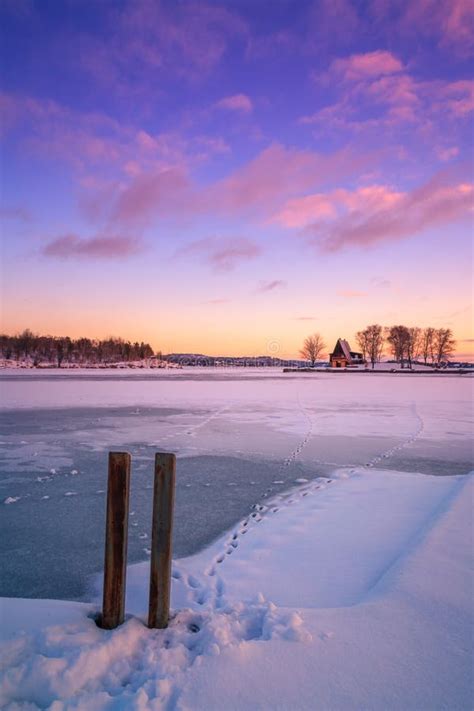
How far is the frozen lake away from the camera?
4.95m

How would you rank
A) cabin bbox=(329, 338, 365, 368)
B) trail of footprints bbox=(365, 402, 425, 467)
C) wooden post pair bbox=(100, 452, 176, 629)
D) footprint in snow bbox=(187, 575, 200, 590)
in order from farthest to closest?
cabin bbox=(329, 338, 365, 368), trail of footprints bbox=(365, 402, 425, 467), footprint in snow bbox=(187, 575, 200, 590), wooden post pair bbox=(100, 452, 176, 629)

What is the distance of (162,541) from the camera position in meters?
3.26

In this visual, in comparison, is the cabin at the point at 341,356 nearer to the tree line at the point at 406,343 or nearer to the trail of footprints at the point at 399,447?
the tree line at the point at 406,343

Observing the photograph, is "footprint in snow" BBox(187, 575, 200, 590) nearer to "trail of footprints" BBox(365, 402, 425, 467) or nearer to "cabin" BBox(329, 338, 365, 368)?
"trail of footprints" BBox(365, 402, 425, 467)

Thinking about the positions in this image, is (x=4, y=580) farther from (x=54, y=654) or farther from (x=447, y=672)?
(x=447, y=672)

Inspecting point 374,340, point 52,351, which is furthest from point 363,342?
point 52,351

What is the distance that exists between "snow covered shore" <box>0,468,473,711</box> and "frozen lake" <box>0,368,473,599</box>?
0.85 meters

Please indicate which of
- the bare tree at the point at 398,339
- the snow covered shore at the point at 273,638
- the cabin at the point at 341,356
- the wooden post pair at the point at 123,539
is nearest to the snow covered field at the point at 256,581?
the snow covered shore at the point at 273,638

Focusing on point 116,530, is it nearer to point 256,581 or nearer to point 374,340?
point 256,581

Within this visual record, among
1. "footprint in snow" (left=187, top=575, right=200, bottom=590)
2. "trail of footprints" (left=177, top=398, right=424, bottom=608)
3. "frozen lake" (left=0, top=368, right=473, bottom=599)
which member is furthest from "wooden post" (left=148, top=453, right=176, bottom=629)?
"frozen lake" (left=0, top=368, right=473, bottom=599)

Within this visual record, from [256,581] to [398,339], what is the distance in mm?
113190

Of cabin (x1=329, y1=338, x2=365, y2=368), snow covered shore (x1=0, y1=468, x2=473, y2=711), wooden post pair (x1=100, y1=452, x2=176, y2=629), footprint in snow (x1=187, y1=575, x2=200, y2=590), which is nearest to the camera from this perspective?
snow covered shore (x1=0, y1=468, x2=473, y2=711)

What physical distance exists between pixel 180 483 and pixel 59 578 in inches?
132

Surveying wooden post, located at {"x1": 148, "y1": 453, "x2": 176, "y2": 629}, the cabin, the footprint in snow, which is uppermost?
the cabin
